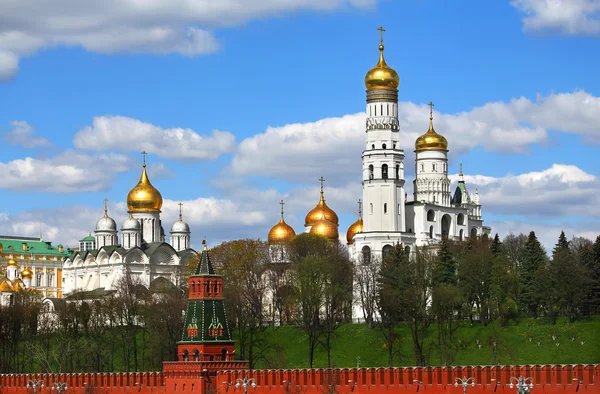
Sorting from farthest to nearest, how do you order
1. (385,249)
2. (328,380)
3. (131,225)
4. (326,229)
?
1. (131,225)
2. (326,229)
3. (385,249)
4. (328,380)

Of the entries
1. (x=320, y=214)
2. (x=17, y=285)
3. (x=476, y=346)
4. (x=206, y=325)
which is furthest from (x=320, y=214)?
(x=206, y=325)

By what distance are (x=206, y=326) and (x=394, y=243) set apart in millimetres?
37782

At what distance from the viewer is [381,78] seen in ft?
313

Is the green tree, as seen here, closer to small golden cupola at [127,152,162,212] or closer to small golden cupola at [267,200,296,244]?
small golden cupola at [267,200,296,244]

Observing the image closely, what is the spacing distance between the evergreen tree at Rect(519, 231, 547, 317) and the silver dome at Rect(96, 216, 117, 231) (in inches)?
1751

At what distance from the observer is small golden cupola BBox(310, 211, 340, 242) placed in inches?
4230

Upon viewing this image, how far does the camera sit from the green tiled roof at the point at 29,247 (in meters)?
145

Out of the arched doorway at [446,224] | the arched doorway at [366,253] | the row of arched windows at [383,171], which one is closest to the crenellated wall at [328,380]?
the arched doorway at [366,253]

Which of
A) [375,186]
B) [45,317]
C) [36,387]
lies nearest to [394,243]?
[375,186]

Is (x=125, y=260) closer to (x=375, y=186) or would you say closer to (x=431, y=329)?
(x=375, y=186)

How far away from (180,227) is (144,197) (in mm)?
5114


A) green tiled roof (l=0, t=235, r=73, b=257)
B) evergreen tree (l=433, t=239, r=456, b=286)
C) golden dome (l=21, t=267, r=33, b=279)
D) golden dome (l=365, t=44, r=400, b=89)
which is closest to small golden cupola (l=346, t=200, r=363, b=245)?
golden dome (l=365, t=44, r=400, b=89)

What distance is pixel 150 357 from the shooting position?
7856cm

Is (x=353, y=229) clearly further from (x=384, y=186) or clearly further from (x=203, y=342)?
(x=203, y=342)
